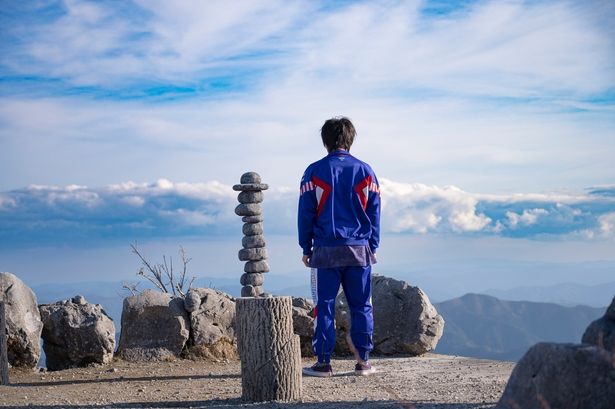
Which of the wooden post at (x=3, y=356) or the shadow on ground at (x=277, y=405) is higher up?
the wooden post at (x=3, y=356)

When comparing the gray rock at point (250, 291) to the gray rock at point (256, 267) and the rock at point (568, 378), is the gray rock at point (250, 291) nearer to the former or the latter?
the gray rock at point (256, 267)

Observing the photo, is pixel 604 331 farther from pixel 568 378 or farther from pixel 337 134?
pixel 337 134

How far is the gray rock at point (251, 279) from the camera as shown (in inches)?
517

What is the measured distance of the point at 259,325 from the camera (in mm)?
7266

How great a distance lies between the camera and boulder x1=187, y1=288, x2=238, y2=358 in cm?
1106

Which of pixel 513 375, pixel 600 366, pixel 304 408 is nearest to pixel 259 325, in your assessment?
pixel 304 408

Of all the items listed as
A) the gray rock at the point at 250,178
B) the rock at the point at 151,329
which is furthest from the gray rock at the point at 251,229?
the rock at the point at 151,329

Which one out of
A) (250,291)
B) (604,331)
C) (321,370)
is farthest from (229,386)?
(604,331)

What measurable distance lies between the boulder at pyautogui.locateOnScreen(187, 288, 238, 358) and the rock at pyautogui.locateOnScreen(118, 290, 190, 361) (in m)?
0.15

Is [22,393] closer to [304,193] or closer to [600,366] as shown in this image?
[304,193]

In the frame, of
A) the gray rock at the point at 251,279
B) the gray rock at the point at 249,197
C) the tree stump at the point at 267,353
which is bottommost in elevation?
the tree stump at the point at 267,353

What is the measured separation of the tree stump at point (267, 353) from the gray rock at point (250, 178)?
6.02 meters

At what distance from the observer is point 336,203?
26.2 feet

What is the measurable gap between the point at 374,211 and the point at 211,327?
399cm
